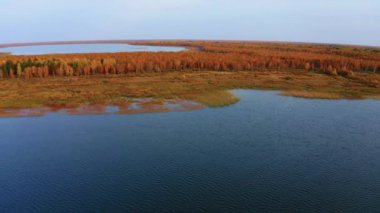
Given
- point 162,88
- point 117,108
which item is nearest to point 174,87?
point 162,88

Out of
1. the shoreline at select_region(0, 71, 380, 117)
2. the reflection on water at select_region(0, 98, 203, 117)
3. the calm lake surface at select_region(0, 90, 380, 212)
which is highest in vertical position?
the shoreline at select_region(0, 71, 380, 117)

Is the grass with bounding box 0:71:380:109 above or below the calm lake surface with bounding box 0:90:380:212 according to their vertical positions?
above

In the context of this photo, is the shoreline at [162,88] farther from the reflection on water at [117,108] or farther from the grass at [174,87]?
the reflection on water at [117,108]

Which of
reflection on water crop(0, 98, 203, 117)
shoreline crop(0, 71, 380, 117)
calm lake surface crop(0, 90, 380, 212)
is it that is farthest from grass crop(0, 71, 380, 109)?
calm lake surface crop(0, 90, 380, 212)

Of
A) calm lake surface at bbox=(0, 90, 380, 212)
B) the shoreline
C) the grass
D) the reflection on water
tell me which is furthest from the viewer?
the grass

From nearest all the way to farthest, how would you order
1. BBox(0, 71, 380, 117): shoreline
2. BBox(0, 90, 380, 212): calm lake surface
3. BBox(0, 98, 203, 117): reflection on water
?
BBox(0, 90, 380, 212): calm lake surface, BBox(0, 98, 203, 117): reflection on water, BBox(0, 71, 380, 117): shoreline

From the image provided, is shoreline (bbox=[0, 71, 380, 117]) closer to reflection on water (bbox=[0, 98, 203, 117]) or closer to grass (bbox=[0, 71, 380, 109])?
grass (bbox=[0, 71, 380, 109])

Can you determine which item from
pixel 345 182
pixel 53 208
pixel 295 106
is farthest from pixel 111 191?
pixel 295 106

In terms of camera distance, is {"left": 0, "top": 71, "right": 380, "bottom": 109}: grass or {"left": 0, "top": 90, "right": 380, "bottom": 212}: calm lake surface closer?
{"left": 0, "top": 90, "right": 380, "bottom": 212}: calm lake surface
